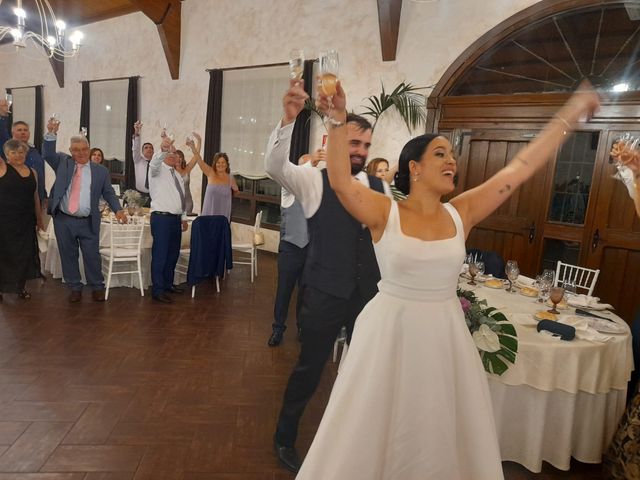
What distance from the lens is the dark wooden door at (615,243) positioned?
4.67m

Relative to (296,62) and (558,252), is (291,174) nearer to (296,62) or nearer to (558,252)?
(296,62)

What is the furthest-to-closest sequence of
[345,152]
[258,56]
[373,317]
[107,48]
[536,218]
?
[107,48], [258,56], [536,218], [373,317], [345,152]

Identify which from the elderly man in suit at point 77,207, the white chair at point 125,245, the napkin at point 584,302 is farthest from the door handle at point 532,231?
the elderly man in suit at point 77,207

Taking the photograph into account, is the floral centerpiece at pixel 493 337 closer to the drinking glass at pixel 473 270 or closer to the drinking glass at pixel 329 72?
the drinking glass at pixel 473 270

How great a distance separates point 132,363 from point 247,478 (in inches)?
59.6

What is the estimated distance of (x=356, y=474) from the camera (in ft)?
4.68

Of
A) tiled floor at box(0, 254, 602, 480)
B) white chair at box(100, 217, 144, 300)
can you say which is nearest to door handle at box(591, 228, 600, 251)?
tiled floor at box(0, 254, 602, 480)

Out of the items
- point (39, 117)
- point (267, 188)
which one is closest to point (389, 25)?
point (267, 188)

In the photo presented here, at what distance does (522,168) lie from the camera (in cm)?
175

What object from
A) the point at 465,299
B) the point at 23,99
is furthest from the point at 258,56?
the point at 23,99

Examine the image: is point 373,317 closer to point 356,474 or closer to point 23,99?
point 356,474

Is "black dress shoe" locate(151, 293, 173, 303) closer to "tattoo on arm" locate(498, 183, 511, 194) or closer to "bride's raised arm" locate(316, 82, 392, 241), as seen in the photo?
"bride's raised arm" locate(316, 82, 392, 241)

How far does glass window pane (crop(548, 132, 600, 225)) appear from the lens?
4.90 meters

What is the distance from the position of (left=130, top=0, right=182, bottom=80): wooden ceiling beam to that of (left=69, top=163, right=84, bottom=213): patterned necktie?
4.74 meters
